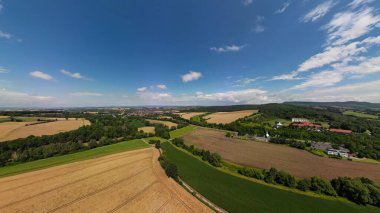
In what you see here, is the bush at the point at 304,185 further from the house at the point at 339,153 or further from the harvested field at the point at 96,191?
the house at the point at 339,153

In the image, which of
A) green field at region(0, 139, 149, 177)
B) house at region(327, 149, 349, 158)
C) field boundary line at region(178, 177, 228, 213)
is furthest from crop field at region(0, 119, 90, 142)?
house at region(327, 149, 349, 158)

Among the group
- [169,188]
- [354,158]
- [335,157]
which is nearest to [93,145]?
[169,188]

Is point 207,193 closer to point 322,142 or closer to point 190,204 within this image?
point 190,204

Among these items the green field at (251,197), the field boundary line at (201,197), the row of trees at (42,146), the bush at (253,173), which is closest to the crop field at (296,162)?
the bush at (253,173)

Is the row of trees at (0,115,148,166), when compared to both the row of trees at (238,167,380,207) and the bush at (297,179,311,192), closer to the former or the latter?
the row of trees at (238,167,380,207)

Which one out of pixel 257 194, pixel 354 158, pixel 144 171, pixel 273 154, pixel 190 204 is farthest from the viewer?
pixel 273 154

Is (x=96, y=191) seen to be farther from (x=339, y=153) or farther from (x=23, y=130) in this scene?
(x=23, y=130)
